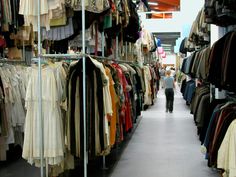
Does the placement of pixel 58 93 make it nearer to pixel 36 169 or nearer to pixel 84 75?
pixel 84 75

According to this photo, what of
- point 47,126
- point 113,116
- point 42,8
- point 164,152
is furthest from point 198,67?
point 47,126

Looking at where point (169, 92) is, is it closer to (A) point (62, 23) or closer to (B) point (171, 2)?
(A) point (62, 23)

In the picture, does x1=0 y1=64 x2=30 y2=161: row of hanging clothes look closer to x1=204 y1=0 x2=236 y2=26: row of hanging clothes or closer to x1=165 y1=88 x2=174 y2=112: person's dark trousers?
x1=204 y1=0 x2=236 y2=26: row of hanging clothes

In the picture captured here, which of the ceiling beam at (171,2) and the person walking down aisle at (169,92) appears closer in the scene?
the person walking down aisle at (169,92)

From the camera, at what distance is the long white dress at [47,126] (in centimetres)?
449

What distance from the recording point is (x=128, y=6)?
276 inches

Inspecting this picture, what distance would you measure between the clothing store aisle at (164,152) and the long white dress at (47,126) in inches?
55.2

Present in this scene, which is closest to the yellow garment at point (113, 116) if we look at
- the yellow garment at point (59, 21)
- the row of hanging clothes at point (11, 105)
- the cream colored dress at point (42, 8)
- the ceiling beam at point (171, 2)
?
the yellow garment at point (59, 21)

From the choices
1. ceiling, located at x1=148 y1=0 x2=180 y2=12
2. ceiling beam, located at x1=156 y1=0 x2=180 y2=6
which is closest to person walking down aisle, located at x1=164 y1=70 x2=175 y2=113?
ceiling, located at x1=148 y1=0 x2=180 y2=12

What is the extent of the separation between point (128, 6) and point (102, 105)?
3001mm

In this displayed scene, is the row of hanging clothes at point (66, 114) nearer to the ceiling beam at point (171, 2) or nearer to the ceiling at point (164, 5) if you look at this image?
the ceiling at point (164, 5)

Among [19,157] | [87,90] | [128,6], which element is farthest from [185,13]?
[87,90]

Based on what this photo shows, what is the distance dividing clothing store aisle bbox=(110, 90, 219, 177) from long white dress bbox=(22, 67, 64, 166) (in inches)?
55.2

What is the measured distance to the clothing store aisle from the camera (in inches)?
227
